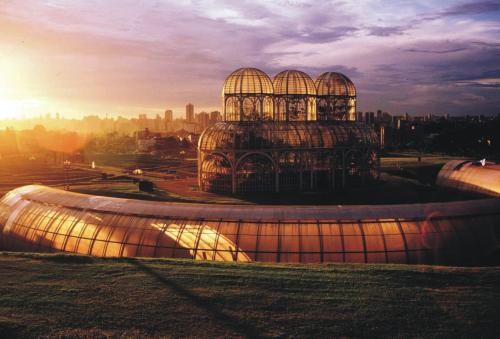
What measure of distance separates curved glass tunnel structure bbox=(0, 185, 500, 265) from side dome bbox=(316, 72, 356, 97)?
36516 mm

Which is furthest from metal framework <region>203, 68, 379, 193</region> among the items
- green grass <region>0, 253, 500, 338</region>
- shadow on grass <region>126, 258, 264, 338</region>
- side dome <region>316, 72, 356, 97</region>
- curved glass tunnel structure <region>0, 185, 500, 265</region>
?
shadow on grass <region>126, 258, 264, 338</region>

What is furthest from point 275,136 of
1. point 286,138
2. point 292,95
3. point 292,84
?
point 292,84

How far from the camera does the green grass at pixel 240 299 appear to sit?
54.3ft

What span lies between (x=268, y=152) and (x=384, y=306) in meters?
42.1

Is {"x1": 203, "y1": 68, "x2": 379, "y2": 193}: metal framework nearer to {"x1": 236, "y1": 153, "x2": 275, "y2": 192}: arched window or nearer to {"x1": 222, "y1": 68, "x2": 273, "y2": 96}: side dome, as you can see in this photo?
{"x1": 236, "y1": 153, "x2": 275, "y2": 192}: arched window

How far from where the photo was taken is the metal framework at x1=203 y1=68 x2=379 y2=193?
59.2m

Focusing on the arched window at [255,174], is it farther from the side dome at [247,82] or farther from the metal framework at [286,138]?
the side dome at [247,82]

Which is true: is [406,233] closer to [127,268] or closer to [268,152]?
[127,268]

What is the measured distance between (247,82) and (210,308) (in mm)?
49302

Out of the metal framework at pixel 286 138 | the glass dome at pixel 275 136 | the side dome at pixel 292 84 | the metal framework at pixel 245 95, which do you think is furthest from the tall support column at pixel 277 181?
the side dome at pixel 292 84

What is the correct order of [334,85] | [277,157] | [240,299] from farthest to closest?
1. [334,85]
2. [277,157]
3. [240,299]

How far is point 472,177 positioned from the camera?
62406 millimetres

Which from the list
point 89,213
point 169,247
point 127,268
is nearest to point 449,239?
point 169,247

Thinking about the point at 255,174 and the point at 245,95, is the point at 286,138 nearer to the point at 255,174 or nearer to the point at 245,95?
the point at 255,174
